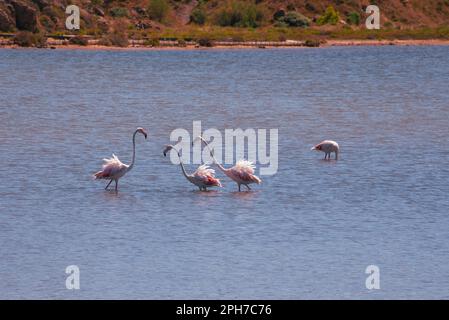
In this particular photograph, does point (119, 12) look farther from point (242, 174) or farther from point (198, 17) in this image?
point (242, 174)

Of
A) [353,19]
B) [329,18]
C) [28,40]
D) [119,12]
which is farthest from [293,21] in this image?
[28,40]

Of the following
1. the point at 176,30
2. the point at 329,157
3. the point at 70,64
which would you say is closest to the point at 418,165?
the point at 329,157

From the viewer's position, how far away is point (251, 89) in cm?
4988

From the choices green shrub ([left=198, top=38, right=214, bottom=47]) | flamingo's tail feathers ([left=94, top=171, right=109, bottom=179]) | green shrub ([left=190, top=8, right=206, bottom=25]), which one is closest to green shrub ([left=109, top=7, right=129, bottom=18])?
green shrub ([left=190, top=8, right=206, bottom=25])

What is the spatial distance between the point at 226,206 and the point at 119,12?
265 ft

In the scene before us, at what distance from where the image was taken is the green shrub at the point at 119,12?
99000 mm

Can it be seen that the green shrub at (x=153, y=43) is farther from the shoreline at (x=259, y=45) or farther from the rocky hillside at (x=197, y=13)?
the rocky hillside at (x=197, y=13)

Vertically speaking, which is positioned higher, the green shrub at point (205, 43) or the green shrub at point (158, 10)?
the green shrub at point (158, 10)

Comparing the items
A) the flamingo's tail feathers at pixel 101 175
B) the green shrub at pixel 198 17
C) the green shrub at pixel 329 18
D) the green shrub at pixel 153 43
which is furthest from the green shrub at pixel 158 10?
the flamingo's tail feathers at pixel 101 175

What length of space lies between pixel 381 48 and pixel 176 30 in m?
17.3

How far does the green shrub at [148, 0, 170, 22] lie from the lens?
9975cm

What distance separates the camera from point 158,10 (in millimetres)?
99750

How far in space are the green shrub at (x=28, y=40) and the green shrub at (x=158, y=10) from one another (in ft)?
70.3
